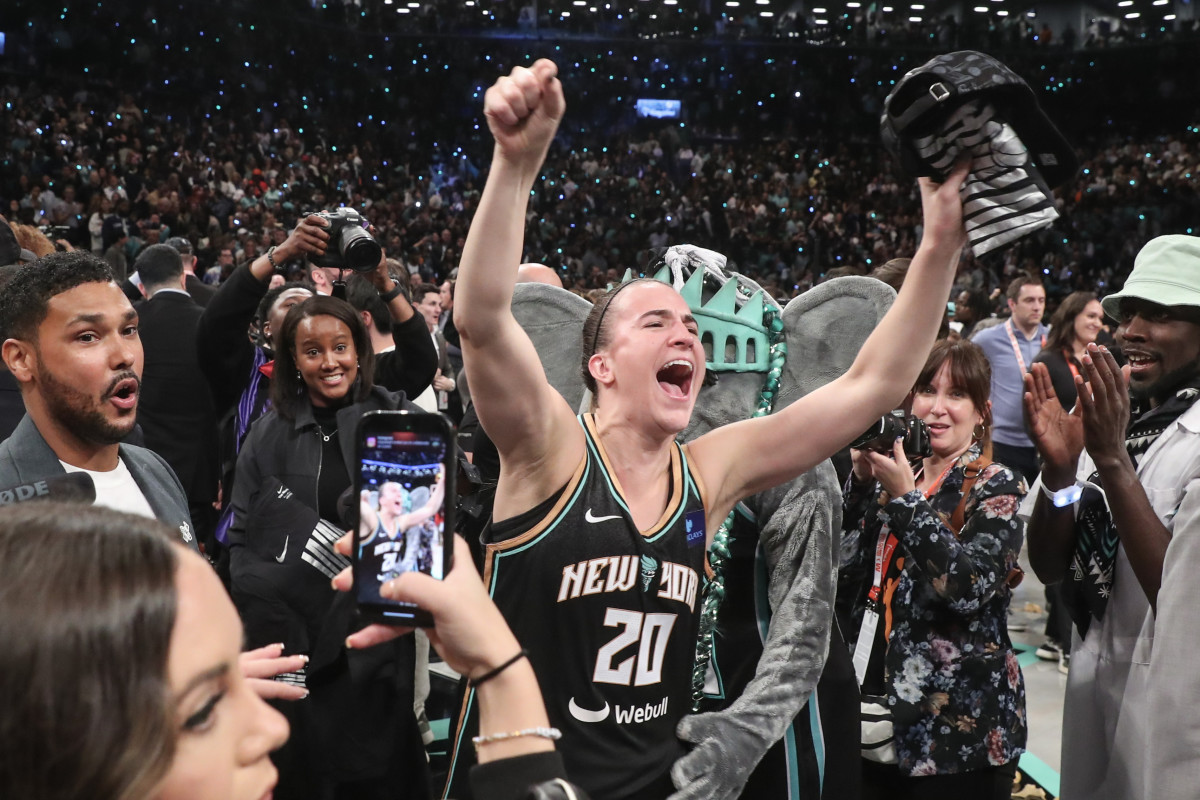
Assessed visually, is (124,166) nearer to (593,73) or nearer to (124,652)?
(593,73)

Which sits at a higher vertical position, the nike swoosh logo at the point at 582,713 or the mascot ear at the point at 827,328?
the mascot ear at the point at 827,328

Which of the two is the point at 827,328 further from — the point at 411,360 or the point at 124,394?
the point at 411,360

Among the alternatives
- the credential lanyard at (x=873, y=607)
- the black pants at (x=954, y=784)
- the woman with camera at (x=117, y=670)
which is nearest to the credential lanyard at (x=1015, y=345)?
the credential lanyard at (x=873, y=607)

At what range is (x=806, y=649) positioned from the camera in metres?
2.05

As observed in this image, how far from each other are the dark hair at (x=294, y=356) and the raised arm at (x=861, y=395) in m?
1.48

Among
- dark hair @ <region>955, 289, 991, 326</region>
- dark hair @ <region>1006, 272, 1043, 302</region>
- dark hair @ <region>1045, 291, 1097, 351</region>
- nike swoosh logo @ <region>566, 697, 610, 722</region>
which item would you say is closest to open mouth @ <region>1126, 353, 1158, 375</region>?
nike swoosh logo @ <region>566, 697, 610, 722</region>

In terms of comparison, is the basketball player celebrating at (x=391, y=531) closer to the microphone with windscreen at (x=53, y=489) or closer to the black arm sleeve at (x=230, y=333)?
the microphone with windscreen at (x=53, y=489)

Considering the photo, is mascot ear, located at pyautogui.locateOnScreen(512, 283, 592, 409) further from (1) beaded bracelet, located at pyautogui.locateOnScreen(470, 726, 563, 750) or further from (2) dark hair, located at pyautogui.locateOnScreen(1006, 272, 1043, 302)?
(2) dark hair, located at pyautogui.locateOnScreen(1006, 272, 1043, 302)

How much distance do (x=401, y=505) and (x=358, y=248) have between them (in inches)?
98.9

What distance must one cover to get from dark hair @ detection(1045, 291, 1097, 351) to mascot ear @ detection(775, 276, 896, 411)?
3398 millimetres

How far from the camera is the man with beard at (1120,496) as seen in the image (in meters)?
2.08

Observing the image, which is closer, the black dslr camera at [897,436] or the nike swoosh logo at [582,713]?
the nike swoosh logo at [582,713]

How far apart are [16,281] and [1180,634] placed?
2.17m

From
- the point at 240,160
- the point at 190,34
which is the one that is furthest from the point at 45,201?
the point at 190,34
